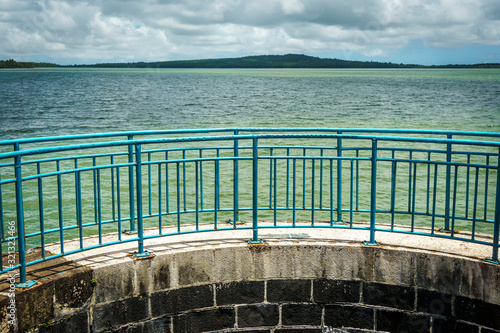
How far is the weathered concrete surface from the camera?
530cm

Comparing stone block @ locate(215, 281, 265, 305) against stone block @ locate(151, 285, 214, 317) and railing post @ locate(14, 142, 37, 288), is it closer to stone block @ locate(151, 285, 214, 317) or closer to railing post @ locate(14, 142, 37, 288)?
stone block @ locate(151, 285, 214, 317)

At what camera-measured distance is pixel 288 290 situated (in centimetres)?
585

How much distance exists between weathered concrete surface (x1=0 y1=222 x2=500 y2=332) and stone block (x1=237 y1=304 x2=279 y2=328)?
0.01 metres

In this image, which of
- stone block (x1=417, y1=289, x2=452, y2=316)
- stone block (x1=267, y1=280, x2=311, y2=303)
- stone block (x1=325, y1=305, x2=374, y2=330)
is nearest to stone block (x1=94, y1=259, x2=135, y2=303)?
stone block (x1=267, y1=280, x2=311, y2=303)

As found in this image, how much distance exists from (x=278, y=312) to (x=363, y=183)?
1193 centimetres

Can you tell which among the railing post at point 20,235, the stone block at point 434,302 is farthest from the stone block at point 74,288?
the stone block at point 434,302

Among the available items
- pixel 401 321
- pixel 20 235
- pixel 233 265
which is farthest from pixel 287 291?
pixel 20 235

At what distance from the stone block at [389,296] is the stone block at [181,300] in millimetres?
1707

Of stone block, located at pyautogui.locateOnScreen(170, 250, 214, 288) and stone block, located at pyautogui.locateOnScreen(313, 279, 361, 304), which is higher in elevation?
stone block, located at pyautogui.locateOnScreen(170, 250, 214, 288)

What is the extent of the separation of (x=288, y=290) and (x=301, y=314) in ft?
1.03

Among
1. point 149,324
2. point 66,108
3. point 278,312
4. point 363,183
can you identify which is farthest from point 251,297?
point 66,108

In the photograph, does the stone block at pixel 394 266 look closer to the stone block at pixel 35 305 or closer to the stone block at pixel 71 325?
the stone block at pixel 71 325

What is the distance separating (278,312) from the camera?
588 centimetres

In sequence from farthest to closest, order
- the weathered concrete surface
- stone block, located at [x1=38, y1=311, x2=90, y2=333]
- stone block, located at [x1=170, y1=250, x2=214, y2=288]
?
stone block, located at [x1=170, y1=250, x2=214, y2=288], the weathered concrete surface, stone block, located at [x1=38, y1=311, x2=90, y2=333]
